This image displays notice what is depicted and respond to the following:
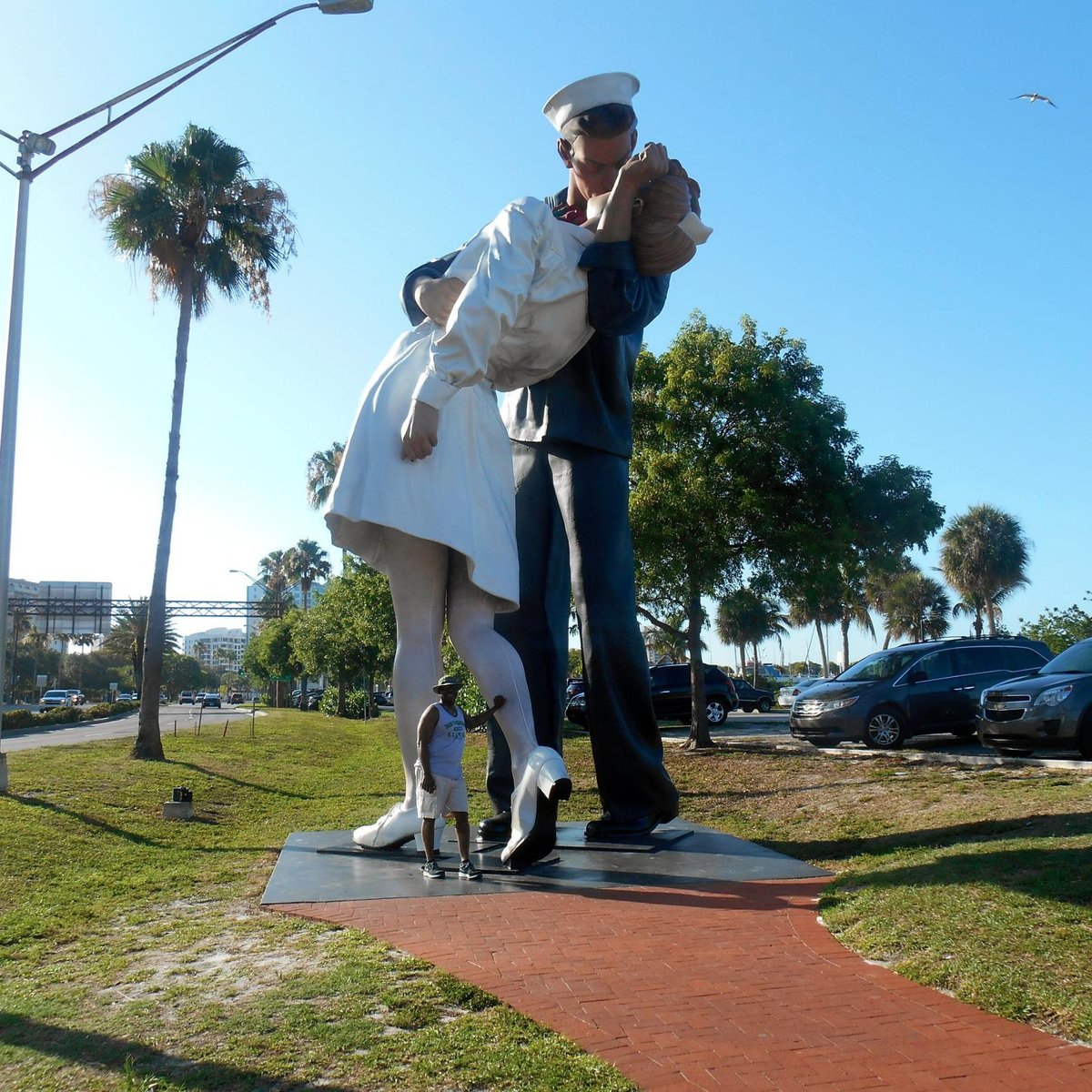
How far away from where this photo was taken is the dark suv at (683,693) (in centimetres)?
2609

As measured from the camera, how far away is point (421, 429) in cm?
511

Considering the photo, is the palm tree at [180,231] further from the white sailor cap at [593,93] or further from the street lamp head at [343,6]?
the white sailor cap at [593,93]

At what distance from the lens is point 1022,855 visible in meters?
5.22

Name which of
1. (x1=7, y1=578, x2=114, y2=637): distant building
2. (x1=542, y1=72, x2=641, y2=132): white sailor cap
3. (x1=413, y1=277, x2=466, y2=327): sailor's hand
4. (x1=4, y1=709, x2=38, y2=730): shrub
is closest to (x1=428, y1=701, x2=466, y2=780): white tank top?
(x1=413, y1=277, x2=466, y2=327): sailor's hand

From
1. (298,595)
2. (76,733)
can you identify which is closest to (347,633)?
(76,733)

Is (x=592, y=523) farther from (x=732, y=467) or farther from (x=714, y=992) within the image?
(x=732, y=467)

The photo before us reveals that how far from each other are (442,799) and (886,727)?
37.8ft

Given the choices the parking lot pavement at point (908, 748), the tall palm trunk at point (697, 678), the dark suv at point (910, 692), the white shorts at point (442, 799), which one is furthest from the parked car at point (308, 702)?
the white shorts at point (442, 799)

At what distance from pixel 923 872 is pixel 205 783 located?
11087 millimetres

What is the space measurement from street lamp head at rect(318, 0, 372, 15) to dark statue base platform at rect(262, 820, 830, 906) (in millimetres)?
7979

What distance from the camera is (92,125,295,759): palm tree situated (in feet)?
57.5

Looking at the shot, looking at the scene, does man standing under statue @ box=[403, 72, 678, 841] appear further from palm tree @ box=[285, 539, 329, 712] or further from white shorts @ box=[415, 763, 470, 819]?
palm tree @ box=[285, 539, 329, 712]

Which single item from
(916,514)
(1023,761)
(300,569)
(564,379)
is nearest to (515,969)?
(564,379)

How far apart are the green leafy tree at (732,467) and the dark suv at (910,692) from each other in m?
2.06
